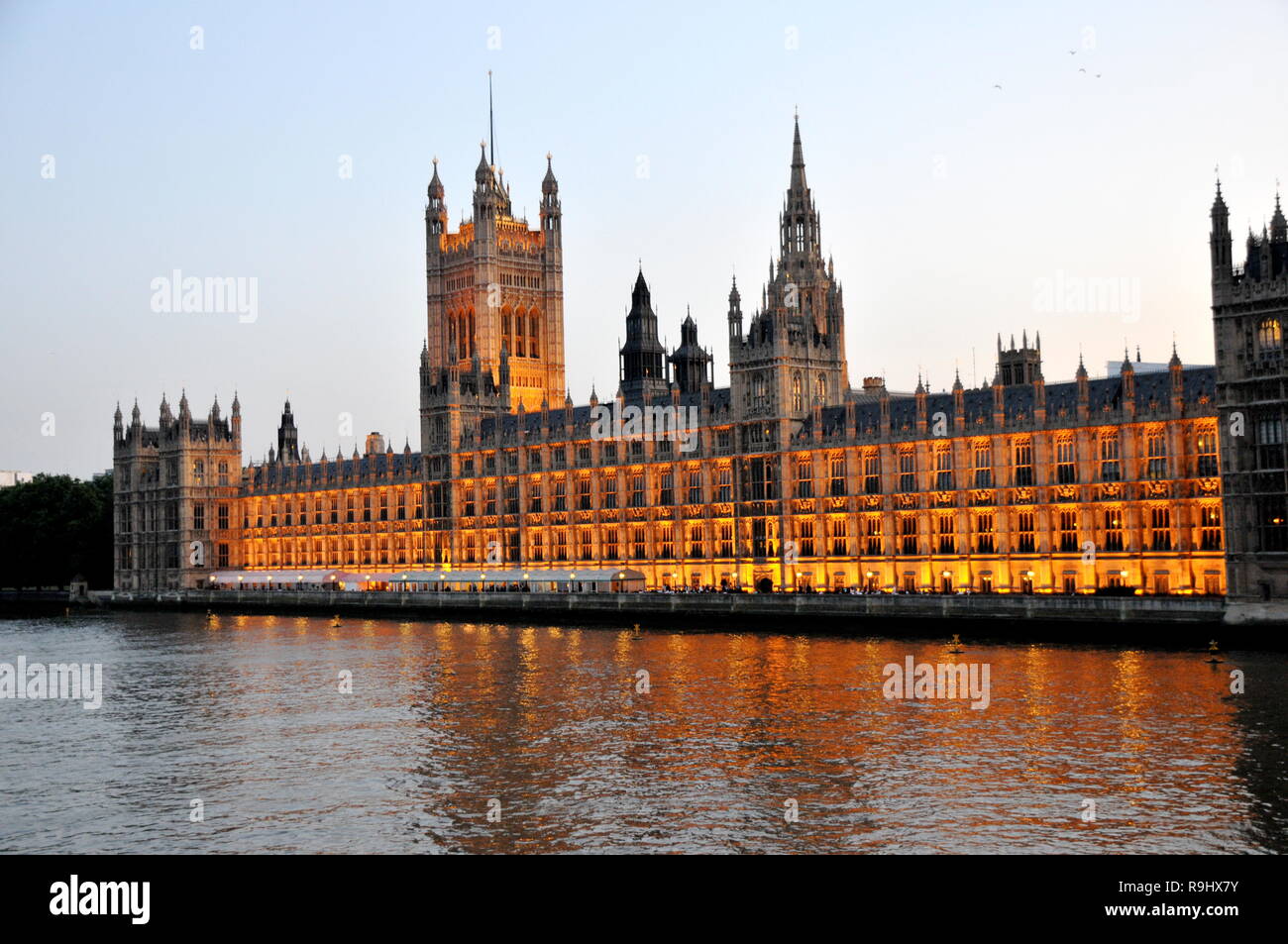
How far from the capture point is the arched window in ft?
271

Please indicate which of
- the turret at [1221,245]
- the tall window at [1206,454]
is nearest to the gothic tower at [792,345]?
the tall window at [1206,454]

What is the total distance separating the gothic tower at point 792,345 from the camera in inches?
4990

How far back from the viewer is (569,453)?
145 meters

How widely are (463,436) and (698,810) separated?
402 feet

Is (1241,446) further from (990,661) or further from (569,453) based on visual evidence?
(569,453)

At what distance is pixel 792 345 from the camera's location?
419 ft

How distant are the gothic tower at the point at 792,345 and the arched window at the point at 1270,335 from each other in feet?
157

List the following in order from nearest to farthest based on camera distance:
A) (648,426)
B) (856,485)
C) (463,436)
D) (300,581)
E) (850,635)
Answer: (850,635) < (856,485) < (648,426) < (463,436) < (300,581)

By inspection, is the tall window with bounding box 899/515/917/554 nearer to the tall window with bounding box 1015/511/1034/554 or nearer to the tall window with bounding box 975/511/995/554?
the tall window with bounding box 975/511/995/554

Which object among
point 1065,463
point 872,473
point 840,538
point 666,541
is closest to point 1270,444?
point 1065,463

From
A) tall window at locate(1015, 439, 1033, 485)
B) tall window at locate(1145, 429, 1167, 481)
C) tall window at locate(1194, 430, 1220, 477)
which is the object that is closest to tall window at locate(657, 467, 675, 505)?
tall window at locate(1015, 439, 1033, 485)

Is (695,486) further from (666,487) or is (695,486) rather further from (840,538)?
(840,538)

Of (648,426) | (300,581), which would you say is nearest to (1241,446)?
(648,426)

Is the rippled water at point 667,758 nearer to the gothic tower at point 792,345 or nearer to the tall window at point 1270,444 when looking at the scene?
the tall window at point 1270,444
